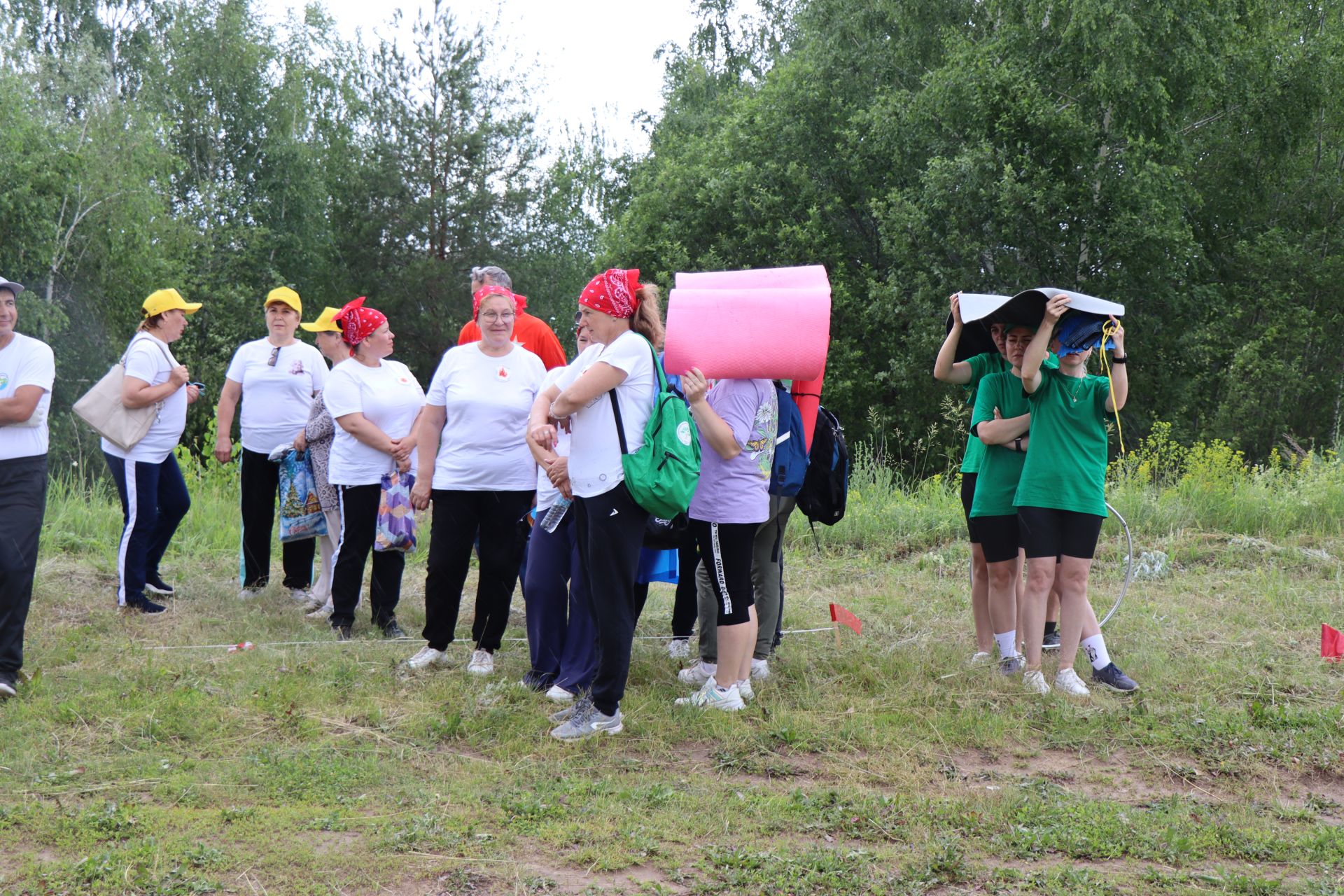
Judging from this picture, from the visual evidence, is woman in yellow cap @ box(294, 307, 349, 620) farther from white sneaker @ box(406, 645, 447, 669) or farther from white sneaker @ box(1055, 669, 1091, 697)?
white sneaker @ box(1055, 669, 1091, 697)

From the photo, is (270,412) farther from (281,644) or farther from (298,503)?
(281,644)

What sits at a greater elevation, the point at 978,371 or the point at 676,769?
the point at 978,371

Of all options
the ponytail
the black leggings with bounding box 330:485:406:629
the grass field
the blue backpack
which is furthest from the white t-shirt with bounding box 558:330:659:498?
the black leggings with bounding box 330:485:406:629

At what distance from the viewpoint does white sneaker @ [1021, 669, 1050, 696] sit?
17.2ft

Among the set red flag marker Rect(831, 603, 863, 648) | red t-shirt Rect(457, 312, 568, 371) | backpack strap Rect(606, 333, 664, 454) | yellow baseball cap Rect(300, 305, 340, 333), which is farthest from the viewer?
yellow baseball cap Rect(300, 305, 340, 333)

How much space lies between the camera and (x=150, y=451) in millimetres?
6727

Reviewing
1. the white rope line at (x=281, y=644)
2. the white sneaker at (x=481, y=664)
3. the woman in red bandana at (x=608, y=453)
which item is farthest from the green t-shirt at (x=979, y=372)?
the white sneaker at (x=481, y=664)

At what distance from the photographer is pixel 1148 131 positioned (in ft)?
61.9

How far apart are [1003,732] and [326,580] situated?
425cm

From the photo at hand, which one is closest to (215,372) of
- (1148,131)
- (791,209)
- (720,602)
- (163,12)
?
(163,12)

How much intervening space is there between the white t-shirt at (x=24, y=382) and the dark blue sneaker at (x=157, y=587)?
247 cm

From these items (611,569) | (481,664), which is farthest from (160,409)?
(611,569)

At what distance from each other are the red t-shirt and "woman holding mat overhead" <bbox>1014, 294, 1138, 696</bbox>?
2637 millimetres

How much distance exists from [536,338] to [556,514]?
174 centimetres
